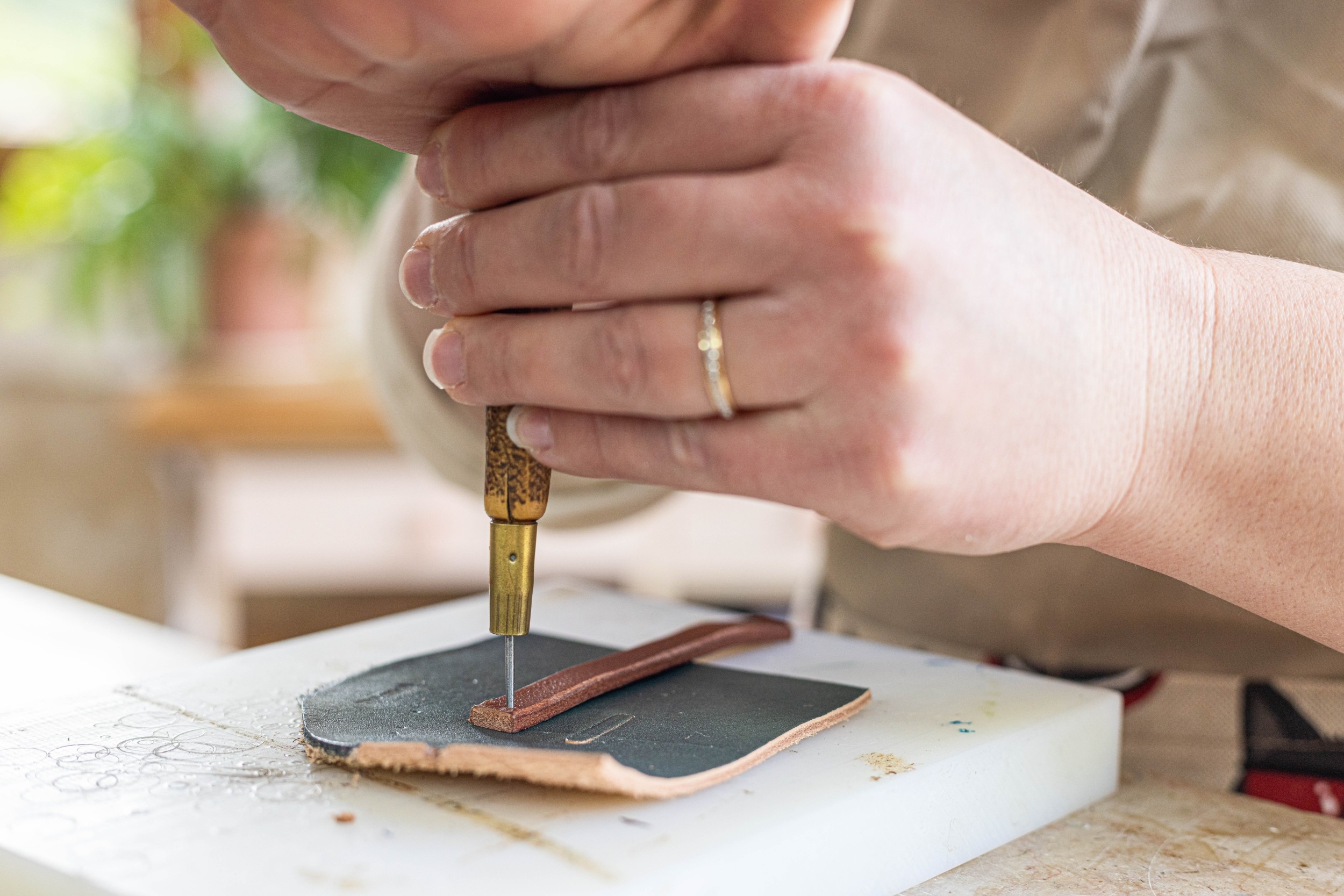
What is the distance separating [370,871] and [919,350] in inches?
12.2

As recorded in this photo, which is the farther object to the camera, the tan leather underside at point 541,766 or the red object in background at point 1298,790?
the red object in background at point 1298,790

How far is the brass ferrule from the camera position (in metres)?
0.62

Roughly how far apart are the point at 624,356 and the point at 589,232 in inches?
2.2

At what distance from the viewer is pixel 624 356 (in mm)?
512

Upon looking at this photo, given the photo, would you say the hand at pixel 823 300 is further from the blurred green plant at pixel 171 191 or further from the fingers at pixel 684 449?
the blurred green plant at pixel 171 191

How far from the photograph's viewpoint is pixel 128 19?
3.03 m

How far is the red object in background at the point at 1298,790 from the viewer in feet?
2.57

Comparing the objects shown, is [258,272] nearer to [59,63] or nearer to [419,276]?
[59,63]

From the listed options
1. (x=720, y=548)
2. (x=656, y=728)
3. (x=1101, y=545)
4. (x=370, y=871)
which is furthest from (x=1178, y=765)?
(x=720, y=548)

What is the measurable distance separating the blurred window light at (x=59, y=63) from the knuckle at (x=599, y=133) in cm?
281

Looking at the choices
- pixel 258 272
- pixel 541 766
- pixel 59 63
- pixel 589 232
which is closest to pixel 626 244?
pixel 589 232

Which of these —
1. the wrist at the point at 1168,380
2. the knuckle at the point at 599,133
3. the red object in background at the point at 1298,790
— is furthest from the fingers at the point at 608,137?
the red object in background at the point at 1298,790

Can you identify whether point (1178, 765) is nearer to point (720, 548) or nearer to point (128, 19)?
point (720, 548)

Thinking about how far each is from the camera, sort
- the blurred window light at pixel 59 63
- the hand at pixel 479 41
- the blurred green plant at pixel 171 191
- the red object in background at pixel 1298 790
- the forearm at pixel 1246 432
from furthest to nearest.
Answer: the blurred window light at pixel 59 63 < the blurred green plant at pixel 171 191 < the red object in background at pixel 1298 790 < the forearm at pixel 1246 432 < the hand at pixel 479 41
